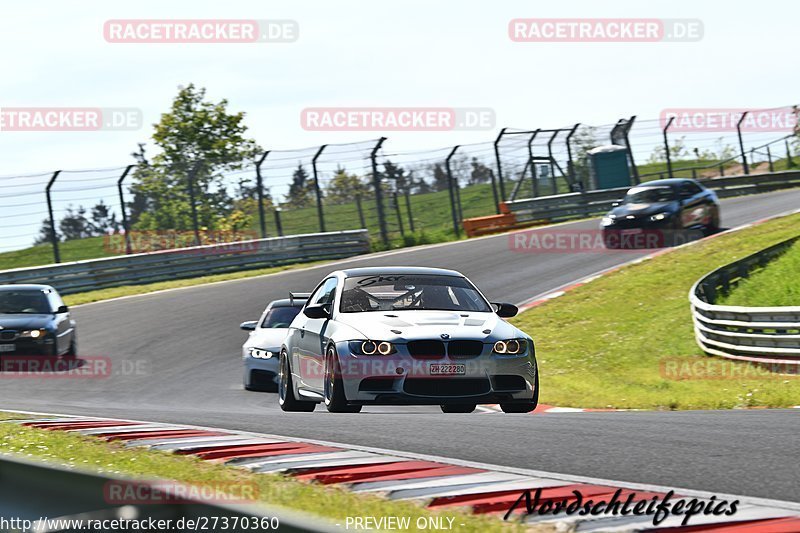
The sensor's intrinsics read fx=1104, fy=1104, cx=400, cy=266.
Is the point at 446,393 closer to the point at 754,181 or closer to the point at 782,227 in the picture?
the point at 782,227

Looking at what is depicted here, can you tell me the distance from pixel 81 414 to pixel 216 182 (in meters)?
18.3

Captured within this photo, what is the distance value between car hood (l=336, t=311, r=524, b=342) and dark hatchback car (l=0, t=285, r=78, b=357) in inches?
346

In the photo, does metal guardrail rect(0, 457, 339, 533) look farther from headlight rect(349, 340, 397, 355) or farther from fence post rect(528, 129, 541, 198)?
fence post rect(528, 129, 541, 198)

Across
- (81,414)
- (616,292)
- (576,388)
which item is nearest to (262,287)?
(616,292)

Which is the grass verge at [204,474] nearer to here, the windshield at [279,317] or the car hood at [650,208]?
the windshield at [279,317]

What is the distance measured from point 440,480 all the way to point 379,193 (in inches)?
1029

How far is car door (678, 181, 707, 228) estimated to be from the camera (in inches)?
997

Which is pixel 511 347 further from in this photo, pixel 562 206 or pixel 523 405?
pixel 562 206

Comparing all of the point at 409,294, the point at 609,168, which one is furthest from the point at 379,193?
the point at 409,294

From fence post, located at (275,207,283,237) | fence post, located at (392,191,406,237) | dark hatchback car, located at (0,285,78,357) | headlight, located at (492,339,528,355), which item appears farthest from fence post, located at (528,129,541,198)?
headlight, located at (492,339,528,355)

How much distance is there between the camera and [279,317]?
14.9m

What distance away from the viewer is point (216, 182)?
29625 mm

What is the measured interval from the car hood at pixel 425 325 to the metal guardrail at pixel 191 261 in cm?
1847

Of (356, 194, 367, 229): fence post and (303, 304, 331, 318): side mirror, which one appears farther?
(356, 194, 367, 229): fence post
